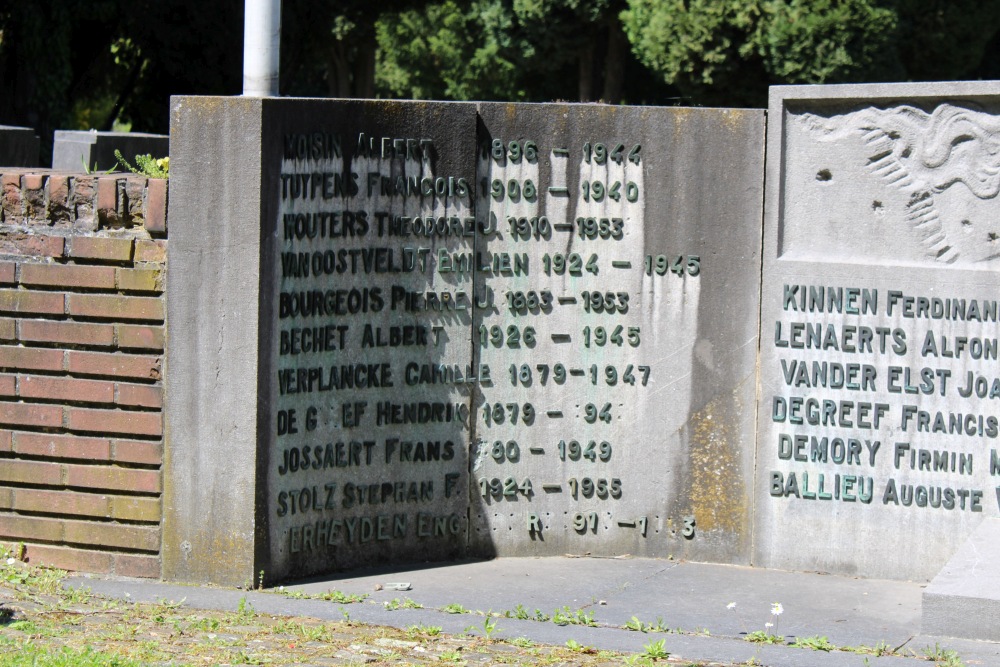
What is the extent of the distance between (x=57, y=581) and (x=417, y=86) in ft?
108

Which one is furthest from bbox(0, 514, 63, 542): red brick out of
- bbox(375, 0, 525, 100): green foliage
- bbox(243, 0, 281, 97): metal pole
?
bbox(375, 0, 525, 100): green foliage

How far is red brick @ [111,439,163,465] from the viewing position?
18.8 ft

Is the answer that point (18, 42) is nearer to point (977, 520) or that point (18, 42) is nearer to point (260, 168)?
point (260, 168)

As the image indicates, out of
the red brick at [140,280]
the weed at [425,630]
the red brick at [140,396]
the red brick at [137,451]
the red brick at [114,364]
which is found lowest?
the weed at [425,630]

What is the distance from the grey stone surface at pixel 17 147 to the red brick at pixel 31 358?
296cm

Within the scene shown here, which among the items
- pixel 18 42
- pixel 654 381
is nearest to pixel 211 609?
pixel 654 381

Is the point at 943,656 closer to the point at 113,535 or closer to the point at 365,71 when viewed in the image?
the point at 113,535

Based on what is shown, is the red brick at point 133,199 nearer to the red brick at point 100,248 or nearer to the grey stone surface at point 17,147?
the red brick at point 100,248

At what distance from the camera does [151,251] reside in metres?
5.71

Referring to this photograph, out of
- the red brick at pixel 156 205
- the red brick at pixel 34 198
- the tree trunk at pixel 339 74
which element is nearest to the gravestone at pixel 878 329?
the red brick at pixel 156 205

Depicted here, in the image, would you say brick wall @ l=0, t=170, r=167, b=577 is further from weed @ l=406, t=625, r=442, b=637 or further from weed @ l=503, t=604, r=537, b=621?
weed @ l=503, t=604, r=537, b=621

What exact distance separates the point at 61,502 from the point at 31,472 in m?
0.19

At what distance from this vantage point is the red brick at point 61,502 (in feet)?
19.1

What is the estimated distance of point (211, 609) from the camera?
5.37 metres
